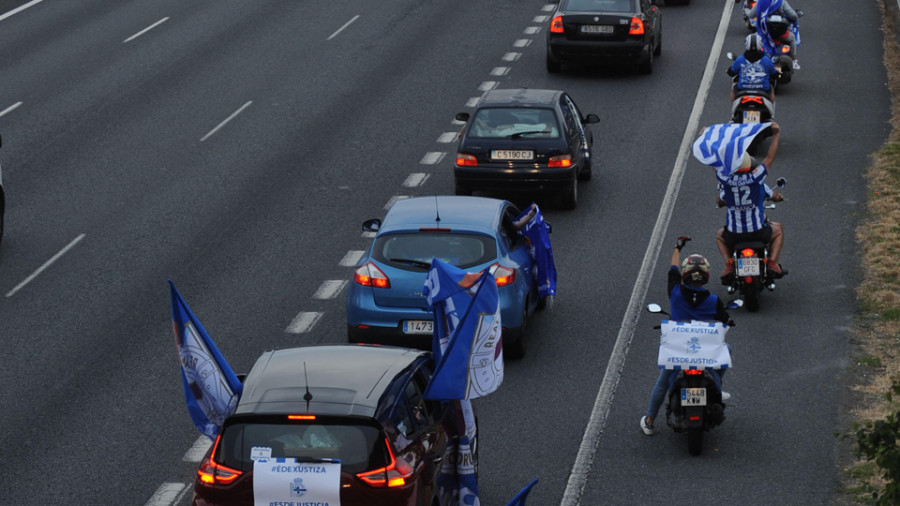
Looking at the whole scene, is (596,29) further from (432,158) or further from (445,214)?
(445,214)

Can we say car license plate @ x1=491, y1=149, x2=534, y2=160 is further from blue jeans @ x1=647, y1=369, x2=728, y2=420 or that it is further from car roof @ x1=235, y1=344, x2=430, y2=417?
car roof @ x1=235, y1=344, x2=430, y2=417

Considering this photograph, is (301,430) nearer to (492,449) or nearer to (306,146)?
(492,449)

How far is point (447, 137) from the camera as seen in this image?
26.0 meters

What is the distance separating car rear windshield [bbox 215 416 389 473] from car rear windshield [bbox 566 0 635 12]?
21.2 m

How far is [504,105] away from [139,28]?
587 inches

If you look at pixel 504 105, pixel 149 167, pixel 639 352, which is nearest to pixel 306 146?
pixel 149 167

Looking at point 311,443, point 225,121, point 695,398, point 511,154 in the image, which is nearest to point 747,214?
point 511,154

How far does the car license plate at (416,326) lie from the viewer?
51.3 ft

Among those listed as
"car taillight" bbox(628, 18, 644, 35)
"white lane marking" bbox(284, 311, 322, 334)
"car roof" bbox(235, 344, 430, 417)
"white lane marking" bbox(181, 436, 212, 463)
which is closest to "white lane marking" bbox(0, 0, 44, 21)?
"car taillight" bbox(628, 18, 644, 35)

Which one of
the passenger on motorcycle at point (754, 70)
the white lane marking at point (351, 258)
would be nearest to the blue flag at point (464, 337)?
the white lane marking at point (351, 258)

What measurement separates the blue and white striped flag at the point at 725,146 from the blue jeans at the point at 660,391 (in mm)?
4414

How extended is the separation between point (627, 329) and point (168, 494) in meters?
6.04

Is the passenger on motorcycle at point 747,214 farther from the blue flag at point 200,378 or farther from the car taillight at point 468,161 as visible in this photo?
the blue flag at point 200,378

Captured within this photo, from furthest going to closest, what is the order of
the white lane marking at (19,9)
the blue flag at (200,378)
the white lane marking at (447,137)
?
the white lane marking at (19,9) → the white lane marking at (447,137) → the blue flag at (200,378)
